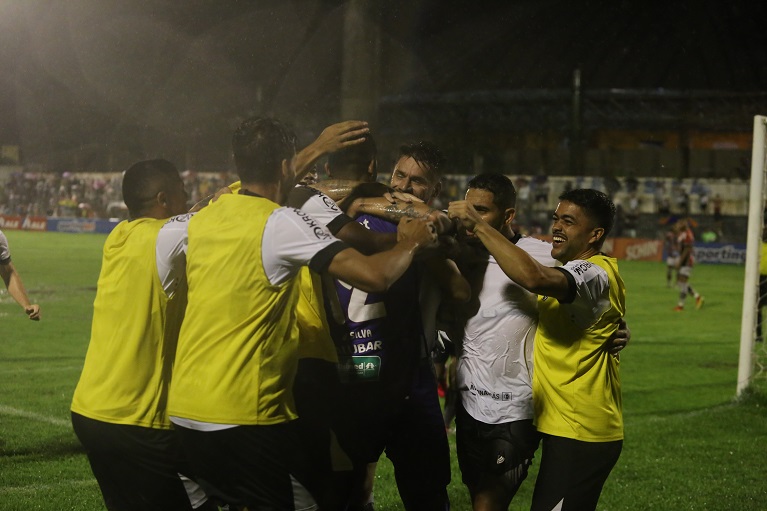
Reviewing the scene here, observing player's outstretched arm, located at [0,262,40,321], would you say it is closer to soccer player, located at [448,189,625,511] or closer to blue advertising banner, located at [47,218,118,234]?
soccer player, located at [448,189,625,511]

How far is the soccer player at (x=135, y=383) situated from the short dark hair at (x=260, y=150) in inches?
22.6

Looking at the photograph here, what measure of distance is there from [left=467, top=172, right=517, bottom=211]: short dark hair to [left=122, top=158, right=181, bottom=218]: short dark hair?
1548 millimetres

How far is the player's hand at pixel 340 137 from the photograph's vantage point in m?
4.05

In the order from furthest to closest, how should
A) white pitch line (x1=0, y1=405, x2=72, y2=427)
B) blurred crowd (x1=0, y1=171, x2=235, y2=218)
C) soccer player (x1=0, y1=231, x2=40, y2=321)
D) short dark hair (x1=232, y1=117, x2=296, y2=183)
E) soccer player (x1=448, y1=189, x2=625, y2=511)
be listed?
blurred crowd (x1=0, y1=171, x2=235, y2=218)
white pitch line (x1=0, y1=405, x2=72, y2=427)
soccer player (x1=0, y1=231, x2=40, y2=321)
soccer player (x1=448, y1=189, x2=625, y2=511)
short dark hair (x1=232, y1=117, x2=296, y2=183)

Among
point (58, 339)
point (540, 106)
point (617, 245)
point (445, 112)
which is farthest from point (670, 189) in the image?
point (58, 339)

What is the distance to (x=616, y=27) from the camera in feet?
228

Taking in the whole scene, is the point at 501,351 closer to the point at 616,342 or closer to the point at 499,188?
the point at 616,342

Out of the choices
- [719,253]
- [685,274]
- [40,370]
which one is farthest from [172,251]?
[719,253]

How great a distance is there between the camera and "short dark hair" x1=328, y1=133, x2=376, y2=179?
4.21 m

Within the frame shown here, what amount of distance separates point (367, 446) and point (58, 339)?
10.8 metres

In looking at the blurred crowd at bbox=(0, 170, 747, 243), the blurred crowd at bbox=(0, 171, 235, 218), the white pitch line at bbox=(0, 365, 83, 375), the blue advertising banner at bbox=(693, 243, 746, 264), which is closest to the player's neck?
the white pitch line at bbox=(0, 365, 83, 375)

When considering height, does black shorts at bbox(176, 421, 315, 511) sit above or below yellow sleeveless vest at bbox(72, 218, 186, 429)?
below

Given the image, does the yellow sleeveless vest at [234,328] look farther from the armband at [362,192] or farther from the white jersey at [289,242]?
the armband at [362,192]

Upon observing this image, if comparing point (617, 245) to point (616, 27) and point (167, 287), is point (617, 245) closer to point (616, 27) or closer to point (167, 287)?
point (167, 287)
